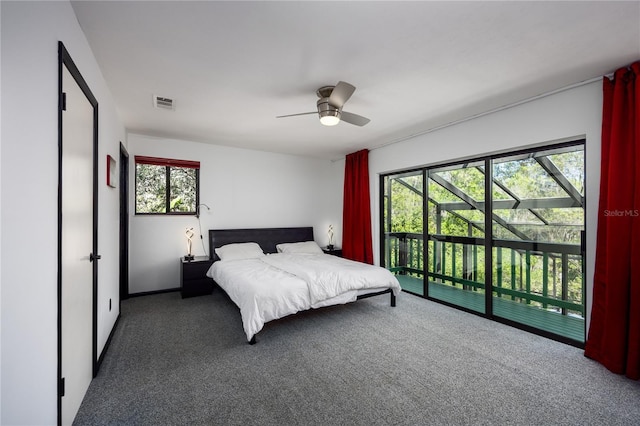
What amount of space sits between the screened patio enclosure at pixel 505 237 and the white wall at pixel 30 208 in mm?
4002

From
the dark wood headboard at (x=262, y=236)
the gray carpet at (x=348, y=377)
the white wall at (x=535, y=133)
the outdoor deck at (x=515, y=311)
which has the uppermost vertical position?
the white wall at (x=535, y=133)

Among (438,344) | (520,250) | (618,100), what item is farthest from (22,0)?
(520,250)

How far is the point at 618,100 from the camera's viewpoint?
230cm

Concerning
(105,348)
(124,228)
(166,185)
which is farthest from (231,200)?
(105,348)

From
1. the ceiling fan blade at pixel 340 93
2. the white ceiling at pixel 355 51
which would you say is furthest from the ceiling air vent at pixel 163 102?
the ceiling fan blade at pixel 340 93

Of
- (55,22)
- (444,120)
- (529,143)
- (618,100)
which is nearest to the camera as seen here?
(55,22)

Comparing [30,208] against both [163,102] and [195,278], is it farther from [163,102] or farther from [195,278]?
[195,278]

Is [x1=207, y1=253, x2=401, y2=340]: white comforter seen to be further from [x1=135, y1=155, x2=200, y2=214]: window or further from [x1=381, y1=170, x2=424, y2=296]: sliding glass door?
[x1=135, y1=155, x2=200, y2=214]: window

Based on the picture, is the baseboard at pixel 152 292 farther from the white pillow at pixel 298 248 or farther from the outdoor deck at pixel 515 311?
the outdoor deck at pixel 515 311

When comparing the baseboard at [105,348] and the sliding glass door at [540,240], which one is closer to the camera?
the baseboard at [105,348]

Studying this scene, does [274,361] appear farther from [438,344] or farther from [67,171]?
[67,171]

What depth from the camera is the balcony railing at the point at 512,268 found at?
9.62ft

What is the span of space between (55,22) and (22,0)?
0.35 metres

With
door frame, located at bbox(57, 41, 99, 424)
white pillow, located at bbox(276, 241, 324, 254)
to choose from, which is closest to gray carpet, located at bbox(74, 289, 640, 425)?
door frame, located at bbox(57, 41, 99, 424)
